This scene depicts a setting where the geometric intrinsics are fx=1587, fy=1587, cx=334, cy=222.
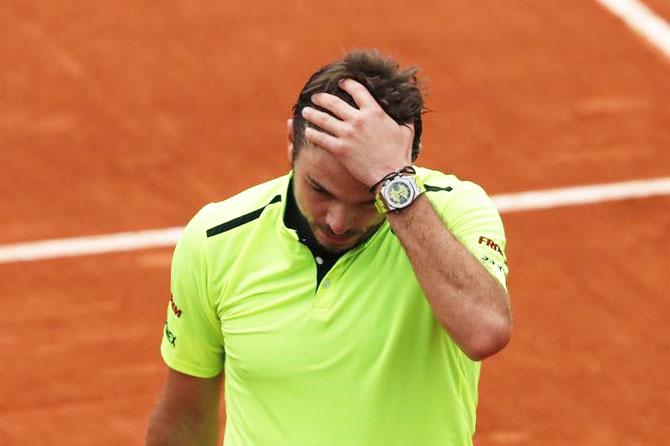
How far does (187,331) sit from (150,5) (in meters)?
8.04

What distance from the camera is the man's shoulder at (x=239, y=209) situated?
5191mm

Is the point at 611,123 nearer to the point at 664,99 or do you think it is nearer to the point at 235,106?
the point at 664,99

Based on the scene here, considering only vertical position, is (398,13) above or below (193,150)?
above

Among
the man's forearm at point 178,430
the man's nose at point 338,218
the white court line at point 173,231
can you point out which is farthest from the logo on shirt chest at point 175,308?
the white court line at point 173,231

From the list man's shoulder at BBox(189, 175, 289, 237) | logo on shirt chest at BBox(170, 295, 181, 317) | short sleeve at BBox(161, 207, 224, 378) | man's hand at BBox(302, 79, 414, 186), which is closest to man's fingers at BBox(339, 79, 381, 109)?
man's hand at BBox(302, 79, 414, 186)

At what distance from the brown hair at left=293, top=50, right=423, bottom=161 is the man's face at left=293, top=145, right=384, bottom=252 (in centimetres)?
16

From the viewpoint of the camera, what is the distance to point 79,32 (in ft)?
41.3

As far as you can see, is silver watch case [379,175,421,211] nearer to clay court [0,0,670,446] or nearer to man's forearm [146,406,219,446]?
man's forearm [146,406,219,446]

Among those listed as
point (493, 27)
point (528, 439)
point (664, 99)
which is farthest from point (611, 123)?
point (528, 439)

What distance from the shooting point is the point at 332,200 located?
483 centimetres

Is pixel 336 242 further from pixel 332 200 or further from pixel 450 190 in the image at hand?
pixel 450 190

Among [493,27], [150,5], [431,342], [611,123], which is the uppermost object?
[150,5]

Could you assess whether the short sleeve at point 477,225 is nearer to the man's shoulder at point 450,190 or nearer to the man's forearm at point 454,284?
the man's shoulder at point 450,190

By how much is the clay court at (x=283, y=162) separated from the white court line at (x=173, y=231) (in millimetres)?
69
